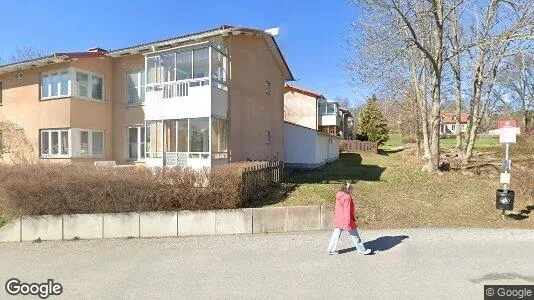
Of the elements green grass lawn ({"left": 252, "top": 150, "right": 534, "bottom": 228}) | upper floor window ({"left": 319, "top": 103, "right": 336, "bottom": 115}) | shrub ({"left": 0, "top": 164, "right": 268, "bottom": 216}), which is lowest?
green grass lawn ({"left": 252, "top": 150, "right": 534, "bottom": 228})

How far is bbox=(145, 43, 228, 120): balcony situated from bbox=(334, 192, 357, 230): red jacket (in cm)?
708

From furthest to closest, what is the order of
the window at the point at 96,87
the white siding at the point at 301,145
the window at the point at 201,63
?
the white siding at the point at 301,145, the window at the point at 96,87, the window at the point at 201,63

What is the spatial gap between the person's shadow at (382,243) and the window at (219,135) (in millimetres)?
7090

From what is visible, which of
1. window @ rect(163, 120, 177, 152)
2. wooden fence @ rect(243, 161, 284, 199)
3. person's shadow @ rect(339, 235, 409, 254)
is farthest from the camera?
window @ rect(163, 120, 177, 152)

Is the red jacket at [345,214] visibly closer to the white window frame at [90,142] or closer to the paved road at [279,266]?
the paved road at [279,266]

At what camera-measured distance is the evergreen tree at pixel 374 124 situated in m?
44.8

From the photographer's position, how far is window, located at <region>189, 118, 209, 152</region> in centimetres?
1225

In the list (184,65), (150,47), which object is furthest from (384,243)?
(150,47)

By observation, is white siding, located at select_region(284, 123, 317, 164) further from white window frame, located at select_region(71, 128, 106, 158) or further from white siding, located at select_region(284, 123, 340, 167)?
white window frame, located at select_region(71, 128, 106, 158)

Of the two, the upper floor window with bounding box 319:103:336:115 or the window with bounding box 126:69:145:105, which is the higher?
the upper floor window with bounding box 319:103:336:115

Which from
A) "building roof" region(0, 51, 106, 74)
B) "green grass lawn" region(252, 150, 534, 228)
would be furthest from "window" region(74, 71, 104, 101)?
"green grass lawn" region(252, 150, 534, 228)

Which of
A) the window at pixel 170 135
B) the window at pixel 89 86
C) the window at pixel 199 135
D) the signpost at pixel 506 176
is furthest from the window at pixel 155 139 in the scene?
the signpost at pixel 506 176

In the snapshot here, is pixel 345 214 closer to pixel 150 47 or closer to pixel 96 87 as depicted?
pixel 150 47

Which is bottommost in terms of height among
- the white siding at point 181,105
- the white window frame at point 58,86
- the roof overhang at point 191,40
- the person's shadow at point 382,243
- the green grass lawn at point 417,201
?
the person's shadow at point 382,243
